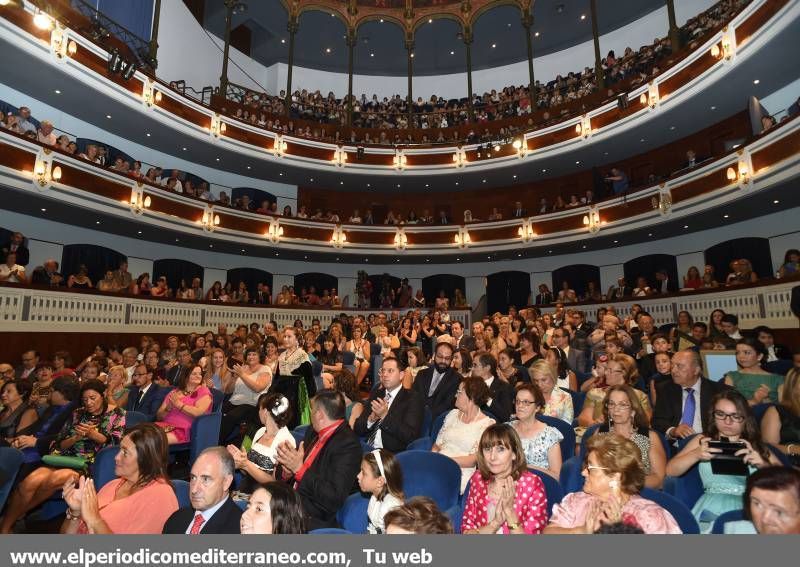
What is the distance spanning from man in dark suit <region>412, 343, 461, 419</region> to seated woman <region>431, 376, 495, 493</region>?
2.49 feet

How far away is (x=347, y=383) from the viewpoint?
4180 millimetres

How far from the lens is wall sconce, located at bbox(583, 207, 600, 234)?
13203 mm

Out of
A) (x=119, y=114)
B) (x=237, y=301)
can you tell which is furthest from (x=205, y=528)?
(x=119, y=114)

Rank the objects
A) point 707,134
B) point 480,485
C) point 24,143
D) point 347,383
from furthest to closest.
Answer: point 707,134 → point 24,143 → point 347,383 → point 480,485

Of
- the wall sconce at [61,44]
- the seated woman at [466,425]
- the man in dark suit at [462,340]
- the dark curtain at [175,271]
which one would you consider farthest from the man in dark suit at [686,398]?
the dark curtain at [175,271]

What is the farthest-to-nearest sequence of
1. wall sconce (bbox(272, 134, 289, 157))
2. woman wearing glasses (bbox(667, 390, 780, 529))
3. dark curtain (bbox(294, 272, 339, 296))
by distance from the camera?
dark curtain (bbox(294, 272, 339, 296)) → wall sconce (bbox(272, 134, 289, 157)) → woman wearing glasses (bbox(667, 390, 780, 529))

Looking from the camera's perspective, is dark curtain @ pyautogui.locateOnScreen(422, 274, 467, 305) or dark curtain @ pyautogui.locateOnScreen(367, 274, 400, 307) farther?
dark curtain @ pyautogui.locateOnScreen(422, 274, 467, 305)

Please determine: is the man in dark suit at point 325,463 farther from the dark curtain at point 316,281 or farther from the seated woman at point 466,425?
the dark curtain at point 316,281

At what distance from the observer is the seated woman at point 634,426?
2670 mm

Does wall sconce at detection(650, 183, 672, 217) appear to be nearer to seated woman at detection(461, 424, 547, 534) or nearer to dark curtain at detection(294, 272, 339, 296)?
dark curtain at detection(294, 272, 339, 296)

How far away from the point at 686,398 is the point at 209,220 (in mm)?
12464

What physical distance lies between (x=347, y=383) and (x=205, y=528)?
2.23 meters

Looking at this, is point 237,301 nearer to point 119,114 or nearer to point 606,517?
point 119,114

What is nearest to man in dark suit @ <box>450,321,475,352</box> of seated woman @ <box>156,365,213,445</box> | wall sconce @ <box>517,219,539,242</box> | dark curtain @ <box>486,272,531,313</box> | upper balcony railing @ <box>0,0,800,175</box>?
seated woman @ <box>156,365,213,445</box>
